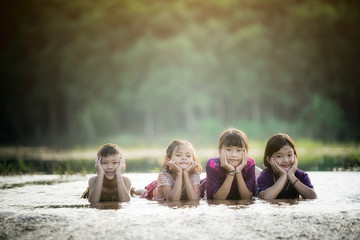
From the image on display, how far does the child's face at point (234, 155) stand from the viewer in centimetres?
550

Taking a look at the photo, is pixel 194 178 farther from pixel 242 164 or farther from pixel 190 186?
pixel 242 164

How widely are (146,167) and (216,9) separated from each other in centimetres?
3547

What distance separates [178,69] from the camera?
115 ft

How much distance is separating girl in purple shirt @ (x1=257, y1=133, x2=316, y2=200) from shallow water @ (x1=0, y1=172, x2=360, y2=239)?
20 cm

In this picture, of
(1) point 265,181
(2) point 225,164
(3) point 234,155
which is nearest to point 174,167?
(2) point 225,164

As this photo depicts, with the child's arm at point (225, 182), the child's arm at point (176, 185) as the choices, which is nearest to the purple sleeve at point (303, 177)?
the child's arm at point (225, 182)

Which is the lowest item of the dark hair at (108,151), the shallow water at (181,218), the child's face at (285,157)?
the shallow water at (181,218)

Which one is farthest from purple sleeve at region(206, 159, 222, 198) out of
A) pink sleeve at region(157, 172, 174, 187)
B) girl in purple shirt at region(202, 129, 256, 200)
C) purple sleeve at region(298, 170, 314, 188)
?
purple sleeve at region(298, 170, 314, 188)

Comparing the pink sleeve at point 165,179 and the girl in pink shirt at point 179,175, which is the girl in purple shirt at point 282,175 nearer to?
the girl in pink shirt at point 179,175

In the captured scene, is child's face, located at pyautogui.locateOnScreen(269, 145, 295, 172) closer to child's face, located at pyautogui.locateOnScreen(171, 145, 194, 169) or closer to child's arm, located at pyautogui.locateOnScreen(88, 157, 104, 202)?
child's face, located at pyautogui.locateOnScreen(171, 145, 194, 169)

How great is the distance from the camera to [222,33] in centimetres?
3888

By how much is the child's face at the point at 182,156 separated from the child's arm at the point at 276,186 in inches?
40.4

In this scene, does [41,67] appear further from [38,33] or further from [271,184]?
[271,184]

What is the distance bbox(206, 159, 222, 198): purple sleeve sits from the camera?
18.4ft
